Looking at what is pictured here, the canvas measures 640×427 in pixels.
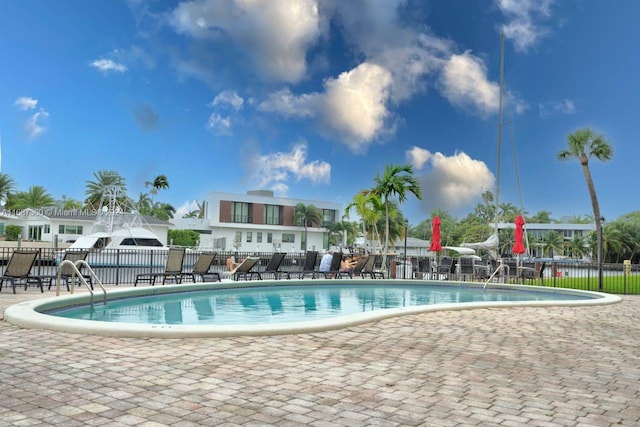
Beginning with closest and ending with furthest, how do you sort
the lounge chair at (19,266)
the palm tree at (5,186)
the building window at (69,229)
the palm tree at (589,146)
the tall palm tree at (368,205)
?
the lounge chair at (19,266) < the tall palm tree at (368,205) < the palm tree at (589,146) < the building window at (69,229) < the palm tree at (5,186)

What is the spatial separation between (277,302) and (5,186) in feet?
224

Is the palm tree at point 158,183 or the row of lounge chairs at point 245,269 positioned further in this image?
the palm tree at point 158,183

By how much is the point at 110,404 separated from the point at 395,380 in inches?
87.7

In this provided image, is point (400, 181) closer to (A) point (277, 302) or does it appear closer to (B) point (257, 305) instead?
(A) point (277, 302)

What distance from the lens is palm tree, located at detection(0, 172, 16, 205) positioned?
6713 cm

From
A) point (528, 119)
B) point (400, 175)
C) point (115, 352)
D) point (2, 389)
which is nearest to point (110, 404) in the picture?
point (2, 389)

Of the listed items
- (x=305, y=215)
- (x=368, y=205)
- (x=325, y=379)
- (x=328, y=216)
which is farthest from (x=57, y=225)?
(x=325, y=379)

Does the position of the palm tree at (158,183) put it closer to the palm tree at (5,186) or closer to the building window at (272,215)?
the palm tree at (5,186)

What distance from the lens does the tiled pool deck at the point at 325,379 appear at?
3488 millimetres

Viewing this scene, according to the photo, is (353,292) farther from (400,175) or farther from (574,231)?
(574,231)

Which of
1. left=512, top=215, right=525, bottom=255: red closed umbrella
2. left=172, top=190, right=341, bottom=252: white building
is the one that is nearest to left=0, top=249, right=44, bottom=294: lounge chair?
left=512, top=215, right=525, bottom=255: red closed umbrella

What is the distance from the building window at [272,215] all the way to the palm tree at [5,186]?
3353 cm

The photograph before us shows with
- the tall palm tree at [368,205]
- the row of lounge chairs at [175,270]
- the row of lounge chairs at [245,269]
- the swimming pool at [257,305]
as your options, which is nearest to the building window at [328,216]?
the tall palm tree at [368,205]

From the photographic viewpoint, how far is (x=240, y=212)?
204 feet
